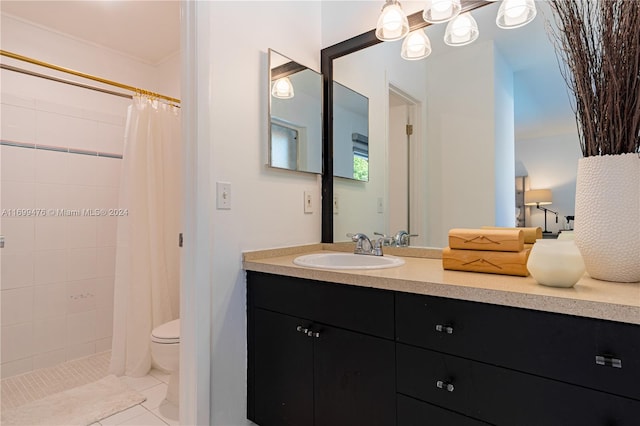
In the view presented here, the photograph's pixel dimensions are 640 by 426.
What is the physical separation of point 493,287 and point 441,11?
1209 millimetres

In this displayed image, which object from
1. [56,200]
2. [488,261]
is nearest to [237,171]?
[488,261]

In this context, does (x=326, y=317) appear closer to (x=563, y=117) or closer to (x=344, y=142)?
(x=344, y=142)

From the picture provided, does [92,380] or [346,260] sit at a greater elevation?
[346,260]

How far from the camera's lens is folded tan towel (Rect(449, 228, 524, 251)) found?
1149mm

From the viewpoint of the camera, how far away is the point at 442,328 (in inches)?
40.5

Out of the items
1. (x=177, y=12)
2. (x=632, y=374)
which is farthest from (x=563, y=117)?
(x=177, y=12)

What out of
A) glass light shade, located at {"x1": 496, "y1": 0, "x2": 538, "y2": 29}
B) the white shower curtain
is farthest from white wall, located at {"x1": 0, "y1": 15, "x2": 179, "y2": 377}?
glass light shade, located at {"x1": 496, "y1": 0, "x2": 538, "y2": 29}

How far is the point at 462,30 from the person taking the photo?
1555 millimetres

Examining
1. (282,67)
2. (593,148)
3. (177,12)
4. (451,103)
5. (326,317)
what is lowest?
(326,317)

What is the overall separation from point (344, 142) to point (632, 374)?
1.54 m

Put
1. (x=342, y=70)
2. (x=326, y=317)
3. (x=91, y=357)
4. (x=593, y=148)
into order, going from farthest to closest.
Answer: (x=91, y=357), (x=342, y=70), (x=326, y=317), (x=593, y=148)

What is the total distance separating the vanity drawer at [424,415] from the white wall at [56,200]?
2.43 m

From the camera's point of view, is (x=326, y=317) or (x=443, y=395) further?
(x=326, y=317)

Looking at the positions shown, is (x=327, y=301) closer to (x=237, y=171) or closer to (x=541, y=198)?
(x=237, y=171)
